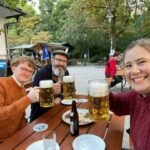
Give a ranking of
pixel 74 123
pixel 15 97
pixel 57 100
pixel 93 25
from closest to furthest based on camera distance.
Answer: pixel 74 123 < pixel 15 97 < pixel 57 100 < pixel 93 25

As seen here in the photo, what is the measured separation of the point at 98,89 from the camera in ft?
5.03

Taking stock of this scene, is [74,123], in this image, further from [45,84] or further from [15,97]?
[15,97]

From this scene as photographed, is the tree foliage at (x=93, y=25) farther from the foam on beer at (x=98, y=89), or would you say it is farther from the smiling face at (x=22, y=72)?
the foam on beer at (x=98, y=89)

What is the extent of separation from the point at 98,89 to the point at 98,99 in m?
0.07

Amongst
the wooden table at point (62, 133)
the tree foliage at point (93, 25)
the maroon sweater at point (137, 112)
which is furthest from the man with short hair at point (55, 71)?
the tree foliage at point (93, 25)

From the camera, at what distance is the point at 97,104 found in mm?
1536

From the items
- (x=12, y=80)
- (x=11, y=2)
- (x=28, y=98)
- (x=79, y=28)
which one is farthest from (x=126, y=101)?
(x=79, y=28)

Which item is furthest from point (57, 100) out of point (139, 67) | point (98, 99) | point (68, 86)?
point (139, 67)

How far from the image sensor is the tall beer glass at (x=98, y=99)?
153 centimetres

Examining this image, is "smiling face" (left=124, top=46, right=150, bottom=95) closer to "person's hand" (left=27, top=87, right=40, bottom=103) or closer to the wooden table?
the wooden table

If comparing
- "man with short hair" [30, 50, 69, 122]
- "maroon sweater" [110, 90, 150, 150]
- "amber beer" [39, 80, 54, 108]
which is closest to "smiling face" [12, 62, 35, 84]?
"amber beer" [39, 80, 54, 108]

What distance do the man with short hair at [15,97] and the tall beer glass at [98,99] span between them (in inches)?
20.8

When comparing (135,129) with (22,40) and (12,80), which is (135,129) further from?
(22,40)

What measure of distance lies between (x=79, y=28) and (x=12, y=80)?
1059 inches
